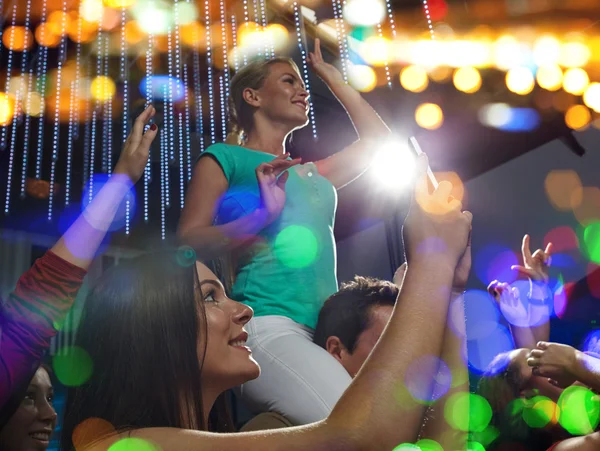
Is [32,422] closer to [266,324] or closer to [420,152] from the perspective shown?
[266,324]

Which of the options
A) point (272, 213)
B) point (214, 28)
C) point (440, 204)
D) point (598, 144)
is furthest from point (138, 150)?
point (598, 144)

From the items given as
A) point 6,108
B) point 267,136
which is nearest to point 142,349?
point 267,136

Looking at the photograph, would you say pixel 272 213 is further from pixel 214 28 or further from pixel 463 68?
pixel 463 68

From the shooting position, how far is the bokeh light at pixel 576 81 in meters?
3.79

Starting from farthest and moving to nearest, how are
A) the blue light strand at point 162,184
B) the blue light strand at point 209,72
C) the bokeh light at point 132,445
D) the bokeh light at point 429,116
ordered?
1. the blue light strand at point 162,184
2. the bokeh light at point 429,116
3. the blue light strand at point 209,72
4. the bokeh light at point 132,445

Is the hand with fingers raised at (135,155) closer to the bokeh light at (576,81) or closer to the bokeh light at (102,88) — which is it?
the bokeh light at (576,81)

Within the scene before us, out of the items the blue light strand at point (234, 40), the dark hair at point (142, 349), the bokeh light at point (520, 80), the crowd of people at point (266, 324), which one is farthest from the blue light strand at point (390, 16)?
the dark hair at point (142, 349)

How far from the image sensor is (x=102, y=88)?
446 cm

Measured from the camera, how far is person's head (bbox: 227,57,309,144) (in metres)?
1.84

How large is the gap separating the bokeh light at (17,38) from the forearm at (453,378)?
3427mm

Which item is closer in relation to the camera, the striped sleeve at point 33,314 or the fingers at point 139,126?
the striped sleeve at point 33,314

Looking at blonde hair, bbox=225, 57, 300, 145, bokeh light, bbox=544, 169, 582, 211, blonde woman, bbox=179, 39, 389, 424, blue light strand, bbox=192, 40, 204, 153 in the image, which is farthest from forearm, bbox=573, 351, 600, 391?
blue light strand, bbox=192, 40, 204, 153

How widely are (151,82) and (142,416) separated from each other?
372 centimetres

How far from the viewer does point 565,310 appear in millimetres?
3457
